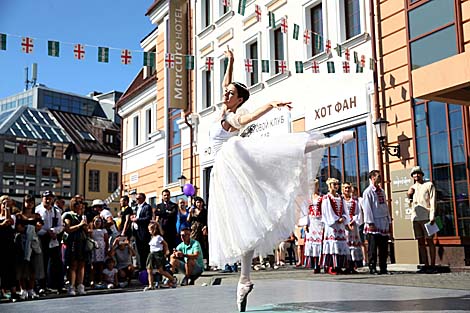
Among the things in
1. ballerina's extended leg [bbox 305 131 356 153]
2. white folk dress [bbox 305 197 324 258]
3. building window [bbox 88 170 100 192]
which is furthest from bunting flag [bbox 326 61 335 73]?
building window [bbox 88 170 100 192]

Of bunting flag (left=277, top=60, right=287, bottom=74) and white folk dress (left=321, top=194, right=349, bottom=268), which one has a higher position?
bunting flag (left=277, top=60, right=287, bottom=74)

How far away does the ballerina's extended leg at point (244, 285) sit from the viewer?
5.02 metres

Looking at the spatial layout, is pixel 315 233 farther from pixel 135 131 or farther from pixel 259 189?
pixel 135 131

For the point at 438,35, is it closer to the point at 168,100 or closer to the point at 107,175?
the point at 168,100

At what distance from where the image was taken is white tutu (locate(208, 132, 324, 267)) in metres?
5.14

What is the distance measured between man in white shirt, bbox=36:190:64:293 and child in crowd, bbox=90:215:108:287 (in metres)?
1.11

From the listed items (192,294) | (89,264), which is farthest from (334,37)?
(192,294)

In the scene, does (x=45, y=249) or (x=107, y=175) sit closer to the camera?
(x=45, y=249)

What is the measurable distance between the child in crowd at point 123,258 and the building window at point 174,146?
12189 mm

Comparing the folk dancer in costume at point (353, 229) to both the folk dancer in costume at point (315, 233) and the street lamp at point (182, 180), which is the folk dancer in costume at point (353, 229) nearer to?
the folk dancer in costume at point (315, 233)

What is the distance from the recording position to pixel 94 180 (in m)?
54.1

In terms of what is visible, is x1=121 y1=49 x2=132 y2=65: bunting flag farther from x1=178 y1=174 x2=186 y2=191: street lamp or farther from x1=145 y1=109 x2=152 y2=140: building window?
x1=145 y1=109 x2=152 y2=140: building window

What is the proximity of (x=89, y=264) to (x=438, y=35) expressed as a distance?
913 cm

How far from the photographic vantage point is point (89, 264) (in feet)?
37.8
